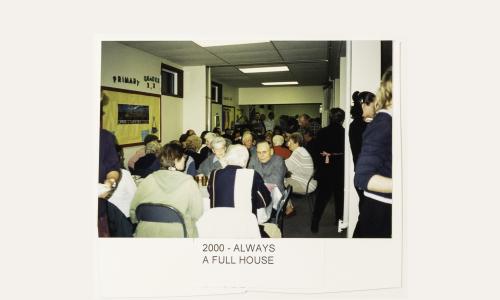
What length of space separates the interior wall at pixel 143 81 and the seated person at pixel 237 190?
150 cm

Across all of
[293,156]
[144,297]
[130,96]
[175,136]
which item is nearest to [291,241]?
[144,297]

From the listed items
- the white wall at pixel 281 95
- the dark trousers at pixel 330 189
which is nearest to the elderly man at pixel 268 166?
the dark trousers at pixel 330 189

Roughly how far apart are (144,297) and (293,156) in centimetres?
239

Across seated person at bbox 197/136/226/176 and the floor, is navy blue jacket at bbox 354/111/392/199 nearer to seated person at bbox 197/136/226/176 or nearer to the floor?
the floor

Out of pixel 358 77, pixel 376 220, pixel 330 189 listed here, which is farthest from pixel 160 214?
pixel 330 189

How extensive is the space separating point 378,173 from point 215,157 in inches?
70.6

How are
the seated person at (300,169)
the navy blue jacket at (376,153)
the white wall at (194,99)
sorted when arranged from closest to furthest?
the navy blue jacket at (376,153)
the seated person at (300,169)
the white wall at (194,99)

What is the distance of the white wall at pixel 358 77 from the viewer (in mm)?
1639

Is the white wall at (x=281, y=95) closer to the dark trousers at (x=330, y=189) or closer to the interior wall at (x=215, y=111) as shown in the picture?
the interior wall at (x=215, y=111)

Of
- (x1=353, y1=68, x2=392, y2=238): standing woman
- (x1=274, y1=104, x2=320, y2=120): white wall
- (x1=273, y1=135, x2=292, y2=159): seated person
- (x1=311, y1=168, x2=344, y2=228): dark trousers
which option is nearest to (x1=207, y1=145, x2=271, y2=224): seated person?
(x1=353, y1=68, x2=392, y2=238): standing woman

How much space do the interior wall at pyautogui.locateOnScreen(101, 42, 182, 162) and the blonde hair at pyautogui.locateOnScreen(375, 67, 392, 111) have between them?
2.11m
